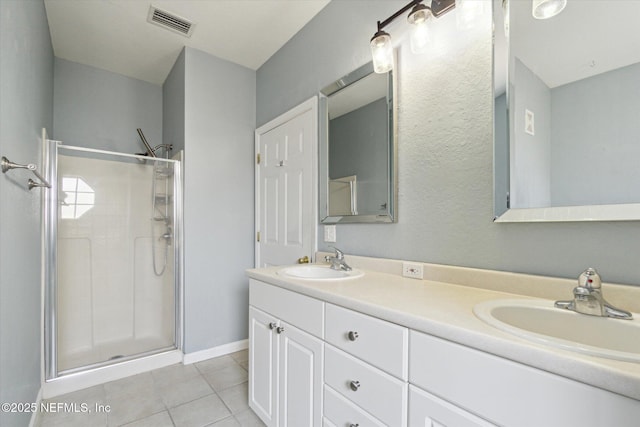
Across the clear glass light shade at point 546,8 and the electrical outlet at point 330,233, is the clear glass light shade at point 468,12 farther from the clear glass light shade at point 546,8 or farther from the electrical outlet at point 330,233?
the electrical outlet at point 330,233

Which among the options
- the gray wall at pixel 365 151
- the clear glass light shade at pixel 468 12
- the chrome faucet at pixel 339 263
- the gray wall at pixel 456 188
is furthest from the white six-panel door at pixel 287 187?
the clear glass light shade at pixel 468 12

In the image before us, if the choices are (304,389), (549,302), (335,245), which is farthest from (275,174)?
(549,302)

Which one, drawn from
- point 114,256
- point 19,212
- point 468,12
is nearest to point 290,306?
point 19,212

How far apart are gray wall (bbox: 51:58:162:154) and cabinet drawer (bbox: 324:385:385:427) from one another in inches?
123

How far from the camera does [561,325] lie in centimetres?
80

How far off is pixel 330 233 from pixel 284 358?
81cm

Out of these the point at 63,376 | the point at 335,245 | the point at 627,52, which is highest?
the point at 627,52

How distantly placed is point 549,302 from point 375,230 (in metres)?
0.82

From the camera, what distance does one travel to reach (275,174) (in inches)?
94.4

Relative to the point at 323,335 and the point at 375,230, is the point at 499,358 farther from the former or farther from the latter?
the point at 375,230

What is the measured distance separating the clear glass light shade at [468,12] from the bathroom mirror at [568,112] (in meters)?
0.07

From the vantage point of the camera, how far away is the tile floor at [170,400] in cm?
158

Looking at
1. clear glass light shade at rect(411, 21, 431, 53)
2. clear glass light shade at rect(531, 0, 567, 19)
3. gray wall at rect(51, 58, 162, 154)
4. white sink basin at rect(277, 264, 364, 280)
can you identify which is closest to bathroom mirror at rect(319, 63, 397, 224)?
clear glass light shade at rect(411, 21, 431, 53)

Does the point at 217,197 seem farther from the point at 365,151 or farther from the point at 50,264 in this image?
the point at 365,151
